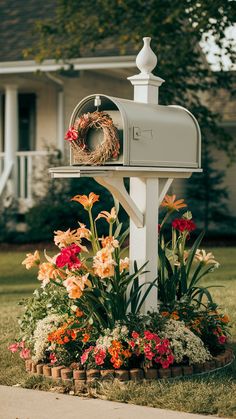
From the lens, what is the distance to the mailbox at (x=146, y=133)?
22.1 ft

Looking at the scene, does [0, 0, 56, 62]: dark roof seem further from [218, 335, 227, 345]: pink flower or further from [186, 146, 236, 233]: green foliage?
[218, 335, 227, 345]: pink flower

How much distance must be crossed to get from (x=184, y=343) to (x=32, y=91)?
47.8 ft

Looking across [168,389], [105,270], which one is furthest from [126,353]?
[105,270]

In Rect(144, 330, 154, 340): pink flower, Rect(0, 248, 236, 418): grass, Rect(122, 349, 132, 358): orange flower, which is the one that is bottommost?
Rect(0, 248, 236, 418): grass

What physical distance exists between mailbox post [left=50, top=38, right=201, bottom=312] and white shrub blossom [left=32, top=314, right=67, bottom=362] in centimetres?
71

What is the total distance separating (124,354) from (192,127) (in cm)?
201

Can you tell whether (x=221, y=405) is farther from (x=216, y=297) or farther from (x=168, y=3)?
(x=168, y=3)

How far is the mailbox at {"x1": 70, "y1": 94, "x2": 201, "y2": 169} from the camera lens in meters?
6.75

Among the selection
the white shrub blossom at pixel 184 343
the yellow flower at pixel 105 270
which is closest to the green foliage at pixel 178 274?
the white shrub blossom at pixel 184 343

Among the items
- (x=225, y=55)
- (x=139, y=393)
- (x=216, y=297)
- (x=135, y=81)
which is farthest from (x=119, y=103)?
(x=225, y=55)

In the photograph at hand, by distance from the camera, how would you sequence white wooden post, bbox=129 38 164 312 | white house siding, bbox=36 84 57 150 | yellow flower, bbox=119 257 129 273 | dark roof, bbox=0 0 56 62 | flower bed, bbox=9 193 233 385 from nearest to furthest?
flower bed, bbox=9 193 233 385
white wooden post, bbox=129 38 164 312
yellow flower, bbox=119 257 129 273
dark roof, bbox=0 0 56 62
white house siding, bbox=36 84 57 150

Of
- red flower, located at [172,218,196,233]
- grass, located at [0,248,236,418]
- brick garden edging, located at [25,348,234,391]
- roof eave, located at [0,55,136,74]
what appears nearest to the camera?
grass, located at [0,248,236,418]

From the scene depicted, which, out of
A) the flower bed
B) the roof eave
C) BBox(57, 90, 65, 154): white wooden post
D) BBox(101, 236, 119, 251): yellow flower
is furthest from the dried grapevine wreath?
BBox(57, 90, 65, 154): white wooden post

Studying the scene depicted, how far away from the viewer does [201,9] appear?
16094 millimetres
